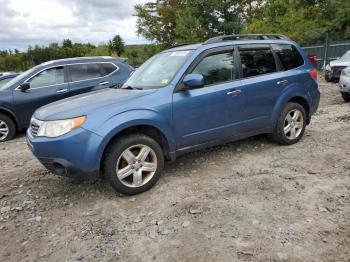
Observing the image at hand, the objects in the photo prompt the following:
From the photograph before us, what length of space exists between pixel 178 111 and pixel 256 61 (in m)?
1.72

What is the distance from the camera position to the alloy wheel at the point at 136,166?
4.19 metres

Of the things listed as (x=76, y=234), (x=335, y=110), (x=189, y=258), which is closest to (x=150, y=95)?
(x=76, y=234)

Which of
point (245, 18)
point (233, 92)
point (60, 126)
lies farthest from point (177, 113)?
point (245, 18)

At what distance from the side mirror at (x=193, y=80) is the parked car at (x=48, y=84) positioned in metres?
4.22

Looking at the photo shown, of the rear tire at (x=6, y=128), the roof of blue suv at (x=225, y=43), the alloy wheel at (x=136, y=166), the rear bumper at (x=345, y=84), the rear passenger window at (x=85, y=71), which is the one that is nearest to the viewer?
the alloy wheel at (x=136, y=166)

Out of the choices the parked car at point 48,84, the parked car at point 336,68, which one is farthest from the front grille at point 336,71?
the parked car at point 48,84

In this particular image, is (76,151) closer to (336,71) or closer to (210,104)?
(210,104)

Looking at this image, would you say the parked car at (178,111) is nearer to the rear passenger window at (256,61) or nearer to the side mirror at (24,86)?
the rear passenger window at (256,61)

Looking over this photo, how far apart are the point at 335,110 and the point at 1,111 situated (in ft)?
26.0

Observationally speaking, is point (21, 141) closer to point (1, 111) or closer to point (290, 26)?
point (1, 111)

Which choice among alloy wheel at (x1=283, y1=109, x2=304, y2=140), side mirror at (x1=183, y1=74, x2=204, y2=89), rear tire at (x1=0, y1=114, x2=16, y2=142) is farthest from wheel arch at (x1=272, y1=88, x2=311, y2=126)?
rear tire at (x1=0, y1=114, x2=16, y2=142)

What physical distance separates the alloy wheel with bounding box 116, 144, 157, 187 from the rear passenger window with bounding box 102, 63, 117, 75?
5.25 m

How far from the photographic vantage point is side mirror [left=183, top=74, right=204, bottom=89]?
4.45m

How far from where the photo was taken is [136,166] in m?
4.27
